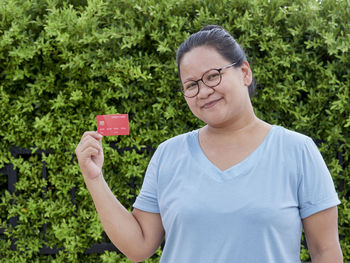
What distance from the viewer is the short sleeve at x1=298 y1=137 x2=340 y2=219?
58.1 inches

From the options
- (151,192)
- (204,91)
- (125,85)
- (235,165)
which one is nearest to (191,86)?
(204,91)

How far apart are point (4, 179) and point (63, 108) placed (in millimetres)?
851

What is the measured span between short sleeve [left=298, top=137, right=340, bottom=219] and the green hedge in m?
1.87

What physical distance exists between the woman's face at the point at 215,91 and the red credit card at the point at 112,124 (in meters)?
0.43

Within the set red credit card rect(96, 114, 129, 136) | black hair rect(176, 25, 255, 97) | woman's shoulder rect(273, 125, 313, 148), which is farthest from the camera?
red credit card rect(96, 114, 129, 136)

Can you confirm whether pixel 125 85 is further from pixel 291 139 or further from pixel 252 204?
pixel 252 204

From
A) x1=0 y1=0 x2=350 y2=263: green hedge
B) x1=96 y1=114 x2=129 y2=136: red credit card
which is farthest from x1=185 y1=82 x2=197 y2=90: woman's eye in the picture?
x1=0 y1=0 x2=350 y2=263: green hedge

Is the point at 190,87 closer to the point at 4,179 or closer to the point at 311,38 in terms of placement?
the point at 311,38

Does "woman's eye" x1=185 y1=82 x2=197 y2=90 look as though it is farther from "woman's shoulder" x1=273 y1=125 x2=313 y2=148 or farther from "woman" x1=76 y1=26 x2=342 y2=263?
"woman's shoulder" x1=273 y1=125 x2=313 y2=148

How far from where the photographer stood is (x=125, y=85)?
133 inches

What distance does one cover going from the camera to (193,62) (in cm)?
163

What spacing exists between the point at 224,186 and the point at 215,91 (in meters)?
0.38

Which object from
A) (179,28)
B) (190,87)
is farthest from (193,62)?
(179,28)

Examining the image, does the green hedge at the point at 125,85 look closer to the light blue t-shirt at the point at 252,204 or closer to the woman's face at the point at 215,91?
the woman's face at the point at 215,91
